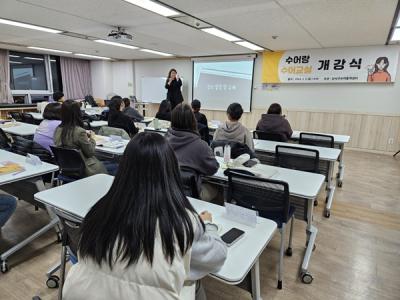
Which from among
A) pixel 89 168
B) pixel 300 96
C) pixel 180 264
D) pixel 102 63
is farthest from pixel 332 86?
pixel 102 63

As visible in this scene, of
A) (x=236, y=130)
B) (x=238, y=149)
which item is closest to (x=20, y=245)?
(x=238, y=149)

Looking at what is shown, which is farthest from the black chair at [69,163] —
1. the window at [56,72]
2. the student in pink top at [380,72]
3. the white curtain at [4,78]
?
the window at [56,72]

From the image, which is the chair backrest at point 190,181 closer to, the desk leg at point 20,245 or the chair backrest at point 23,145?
the desk leg at point 20,245

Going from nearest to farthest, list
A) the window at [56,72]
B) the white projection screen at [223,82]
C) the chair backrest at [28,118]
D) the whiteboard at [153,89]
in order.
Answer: the chair backrest at [28,118] → the white projection screen at [223,82] → the whiteboard at [153,89] → the window at [56,72]

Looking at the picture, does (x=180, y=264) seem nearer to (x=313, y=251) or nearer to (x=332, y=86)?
(x=313, y=251)

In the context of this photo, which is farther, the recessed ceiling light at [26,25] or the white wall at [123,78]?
the white wall at [123,78]

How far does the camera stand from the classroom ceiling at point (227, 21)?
328cm

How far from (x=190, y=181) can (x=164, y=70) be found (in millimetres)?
7878

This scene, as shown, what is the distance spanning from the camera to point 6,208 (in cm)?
201

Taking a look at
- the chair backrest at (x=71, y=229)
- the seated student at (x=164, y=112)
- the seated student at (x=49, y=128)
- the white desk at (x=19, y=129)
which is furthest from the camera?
the seated student at (x=164, y=112)

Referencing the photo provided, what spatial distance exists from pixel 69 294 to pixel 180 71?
27.9ft

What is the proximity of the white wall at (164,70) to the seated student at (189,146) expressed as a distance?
687cm

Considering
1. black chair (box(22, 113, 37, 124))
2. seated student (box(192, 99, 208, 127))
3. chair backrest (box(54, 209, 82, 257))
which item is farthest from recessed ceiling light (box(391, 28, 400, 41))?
black chair (box(22, 113, 37, 124))

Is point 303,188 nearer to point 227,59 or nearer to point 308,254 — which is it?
point 308,254
